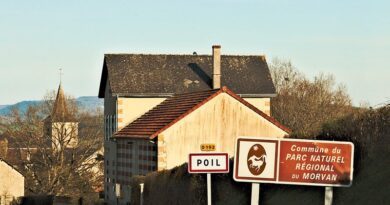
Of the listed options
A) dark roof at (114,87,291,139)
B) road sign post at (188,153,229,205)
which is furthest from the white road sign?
dark roof at (114,87,291,139)

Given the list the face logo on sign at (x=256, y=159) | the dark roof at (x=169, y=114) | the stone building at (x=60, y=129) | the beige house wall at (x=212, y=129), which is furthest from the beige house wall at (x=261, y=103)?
the face logo on sign at (x=256, y=159)

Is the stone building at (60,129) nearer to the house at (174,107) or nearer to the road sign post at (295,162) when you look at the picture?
the house at (174,107)

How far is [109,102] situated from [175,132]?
1228 centimetres

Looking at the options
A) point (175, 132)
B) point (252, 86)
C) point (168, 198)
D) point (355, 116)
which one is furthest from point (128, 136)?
point (355, 116)

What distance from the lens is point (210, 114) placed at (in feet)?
145

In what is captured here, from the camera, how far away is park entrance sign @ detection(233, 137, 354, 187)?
12625 millimetres

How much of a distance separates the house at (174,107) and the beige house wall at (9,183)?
17.4m

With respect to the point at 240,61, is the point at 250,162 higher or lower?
lower

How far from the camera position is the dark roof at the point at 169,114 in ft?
144

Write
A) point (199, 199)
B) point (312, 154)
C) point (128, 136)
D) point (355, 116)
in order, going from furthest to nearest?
point (128, 136) < point (199, 199) < point (355, 116) < point (312, 154)

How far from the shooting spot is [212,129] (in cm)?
4453

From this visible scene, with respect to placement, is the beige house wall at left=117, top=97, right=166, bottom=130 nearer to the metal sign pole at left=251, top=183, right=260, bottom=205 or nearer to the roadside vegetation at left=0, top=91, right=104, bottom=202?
the roadside vegetation at left=0, top=91, right=104, bottom=202

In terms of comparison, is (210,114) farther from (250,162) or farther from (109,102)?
(250,162)

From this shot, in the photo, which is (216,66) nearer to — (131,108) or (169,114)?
(131,108)
